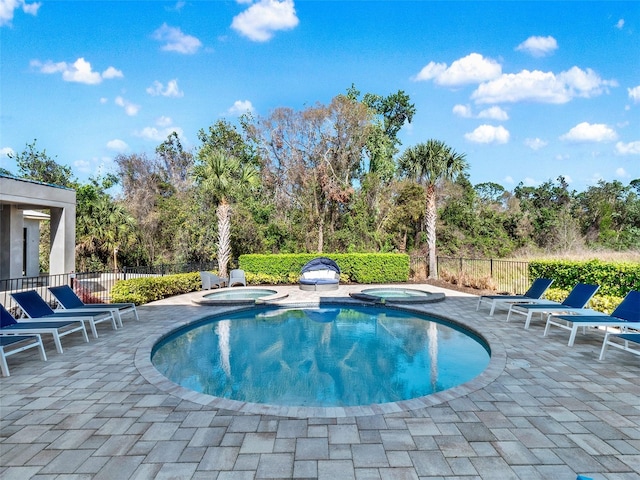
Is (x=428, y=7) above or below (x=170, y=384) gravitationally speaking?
above

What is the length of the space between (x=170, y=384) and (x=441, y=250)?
22.2 meters

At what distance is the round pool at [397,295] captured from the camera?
1101cm

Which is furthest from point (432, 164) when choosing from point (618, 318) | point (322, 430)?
point (322, 430)

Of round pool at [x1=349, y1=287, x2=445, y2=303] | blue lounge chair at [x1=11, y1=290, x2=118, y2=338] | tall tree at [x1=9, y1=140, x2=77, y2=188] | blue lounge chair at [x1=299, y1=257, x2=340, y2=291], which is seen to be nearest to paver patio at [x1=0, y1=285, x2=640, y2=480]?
blue lounge chair at [x1=11, y1=290, x2=118, y2=338]

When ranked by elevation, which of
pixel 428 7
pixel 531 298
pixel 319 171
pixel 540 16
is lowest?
pixel 531 298

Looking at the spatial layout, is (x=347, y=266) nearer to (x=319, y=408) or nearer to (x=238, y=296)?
(x=238, y=296)

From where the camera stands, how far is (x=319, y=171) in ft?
69.8

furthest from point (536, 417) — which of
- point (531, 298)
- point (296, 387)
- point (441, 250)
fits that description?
point (441, 250)

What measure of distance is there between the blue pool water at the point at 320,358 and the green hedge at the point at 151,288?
8.82 ft

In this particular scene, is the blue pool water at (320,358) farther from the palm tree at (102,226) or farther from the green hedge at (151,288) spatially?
the palm tree at (102,226)

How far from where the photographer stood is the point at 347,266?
52.9 ft

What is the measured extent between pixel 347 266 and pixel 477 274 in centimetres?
536

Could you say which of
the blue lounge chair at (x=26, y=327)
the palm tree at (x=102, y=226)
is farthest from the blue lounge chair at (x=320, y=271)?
the palm tree at (x=102, y=226)

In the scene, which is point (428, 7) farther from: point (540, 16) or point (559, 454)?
point (559, 454)
